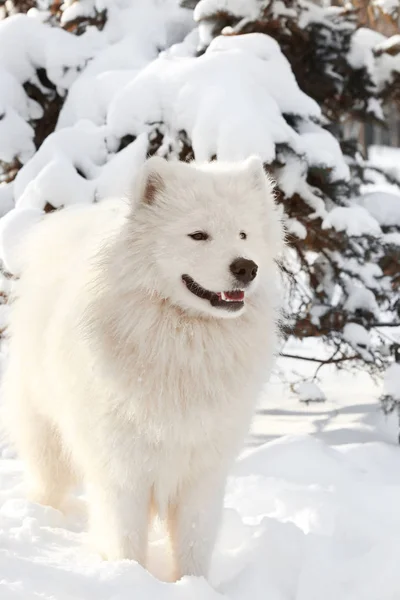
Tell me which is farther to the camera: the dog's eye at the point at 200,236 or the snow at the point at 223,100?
the snow at the point at 223,100

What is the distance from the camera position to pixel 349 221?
15.9 ft

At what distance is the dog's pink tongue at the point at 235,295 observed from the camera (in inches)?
106

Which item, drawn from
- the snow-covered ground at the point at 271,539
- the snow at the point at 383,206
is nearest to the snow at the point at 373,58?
the snow at the point at 383,206

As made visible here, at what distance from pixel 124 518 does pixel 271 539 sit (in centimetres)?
78

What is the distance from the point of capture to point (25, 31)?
18.3 feet

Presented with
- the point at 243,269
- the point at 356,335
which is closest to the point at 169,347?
the point at 243,269

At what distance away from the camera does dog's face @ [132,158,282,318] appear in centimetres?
264

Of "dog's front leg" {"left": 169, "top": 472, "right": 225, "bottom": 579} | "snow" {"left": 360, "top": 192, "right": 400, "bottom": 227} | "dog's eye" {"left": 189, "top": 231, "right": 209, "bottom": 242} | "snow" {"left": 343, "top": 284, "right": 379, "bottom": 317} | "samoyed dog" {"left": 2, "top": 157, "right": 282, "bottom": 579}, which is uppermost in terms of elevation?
"dog's eye" {"left": 189, "top": 231, "right": 209, "bottom": 242}

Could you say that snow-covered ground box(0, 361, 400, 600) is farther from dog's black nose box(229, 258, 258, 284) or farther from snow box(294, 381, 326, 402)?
snow box(294, 381, 326, 402)

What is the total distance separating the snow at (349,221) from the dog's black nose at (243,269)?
2372mm

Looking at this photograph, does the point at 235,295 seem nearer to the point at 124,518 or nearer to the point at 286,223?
the point at 124,518

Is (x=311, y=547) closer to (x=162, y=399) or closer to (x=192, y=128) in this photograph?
(x=162, y=399)

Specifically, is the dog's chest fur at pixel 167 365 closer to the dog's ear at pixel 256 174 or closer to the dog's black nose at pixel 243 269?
the dog's black nose at pixel 243 269

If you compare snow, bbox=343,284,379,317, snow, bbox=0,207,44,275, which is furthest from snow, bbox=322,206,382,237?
snow, bbox=0,207,44,275
